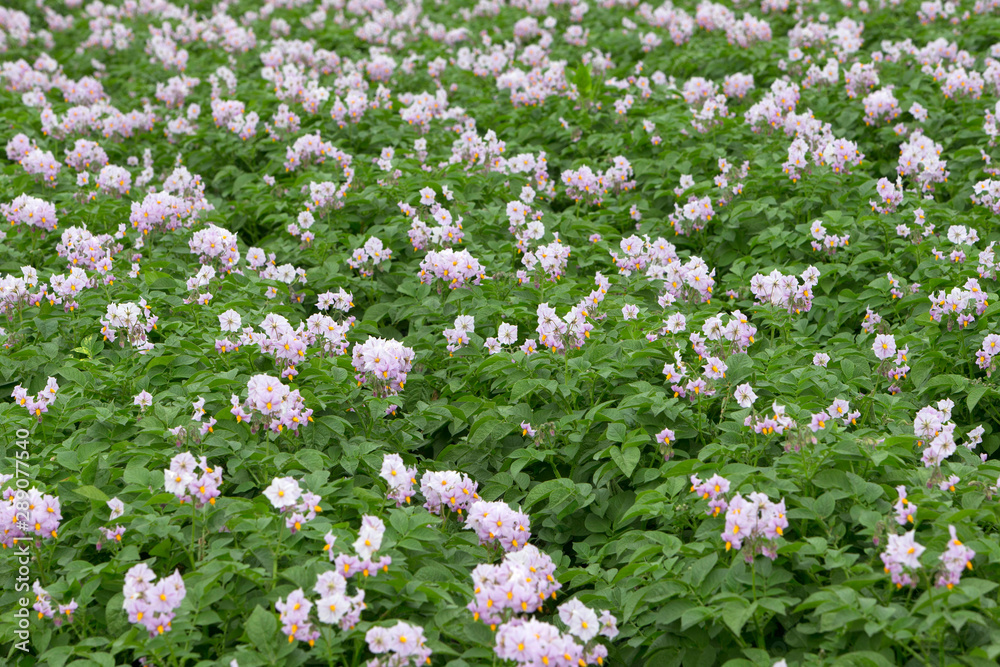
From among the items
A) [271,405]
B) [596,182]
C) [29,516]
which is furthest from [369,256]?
[29,516]

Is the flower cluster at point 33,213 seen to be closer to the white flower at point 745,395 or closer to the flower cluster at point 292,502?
the flower cluster at point 292,502

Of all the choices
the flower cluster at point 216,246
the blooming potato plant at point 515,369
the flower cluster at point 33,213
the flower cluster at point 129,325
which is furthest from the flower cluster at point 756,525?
the flower cluster at point 33,213

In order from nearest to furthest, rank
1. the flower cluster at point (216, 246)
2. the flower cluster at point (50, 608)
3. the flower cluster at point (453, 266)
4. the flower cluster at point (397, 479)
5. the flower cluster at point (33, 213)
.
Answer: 1. the flower cluster at point (50, 608)
2. the flower cluster at point (397, 479)
3. the flower cluster at point (453, 266)
4. the flower cluster at point (216, 246)
5. the flower cluster at point (33, 213)

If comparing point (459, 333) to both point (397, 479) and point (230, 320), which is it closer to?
point (230, 320)

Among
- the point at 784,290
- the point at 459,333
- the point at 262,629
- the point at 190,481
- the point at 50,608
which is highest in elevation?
the point at 784,290

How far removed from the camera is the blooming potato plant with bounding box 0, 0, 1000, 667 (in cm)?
336

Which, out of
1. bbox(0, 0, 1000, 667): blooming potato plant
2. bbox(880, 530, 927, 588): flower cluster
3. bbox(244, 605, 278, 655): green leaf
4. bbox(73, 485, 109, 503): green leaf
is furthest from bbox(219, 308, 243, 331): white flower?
bbox(880, 530, 927, 588): flower cluster

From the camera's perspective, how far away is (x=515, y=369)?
475 cm

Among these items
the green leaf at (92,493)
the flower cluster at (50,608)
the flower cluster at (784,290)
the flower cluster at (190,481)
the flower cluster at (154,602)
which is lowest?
A: the flower cluster at (50,608)

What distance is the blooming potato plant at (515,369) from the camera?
3.36 metres

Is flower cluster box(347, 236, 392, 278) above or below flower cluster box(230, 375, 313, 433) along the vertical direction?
below

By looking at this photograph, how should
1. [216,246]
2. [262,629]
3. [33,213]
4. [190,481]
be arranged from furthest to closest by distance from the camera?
1. [33,213]
2. [216,246]
3. [190,481]
4. [262,629]

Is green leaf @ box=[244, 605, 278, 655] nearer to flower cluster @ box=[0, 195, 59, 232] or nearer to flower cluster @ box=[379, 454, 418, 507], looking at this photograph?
flower cluster @ box=[379, 454, 418, 507]

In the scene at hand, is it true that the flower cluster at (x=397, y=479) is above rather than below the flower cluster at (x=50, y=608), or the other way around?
above
